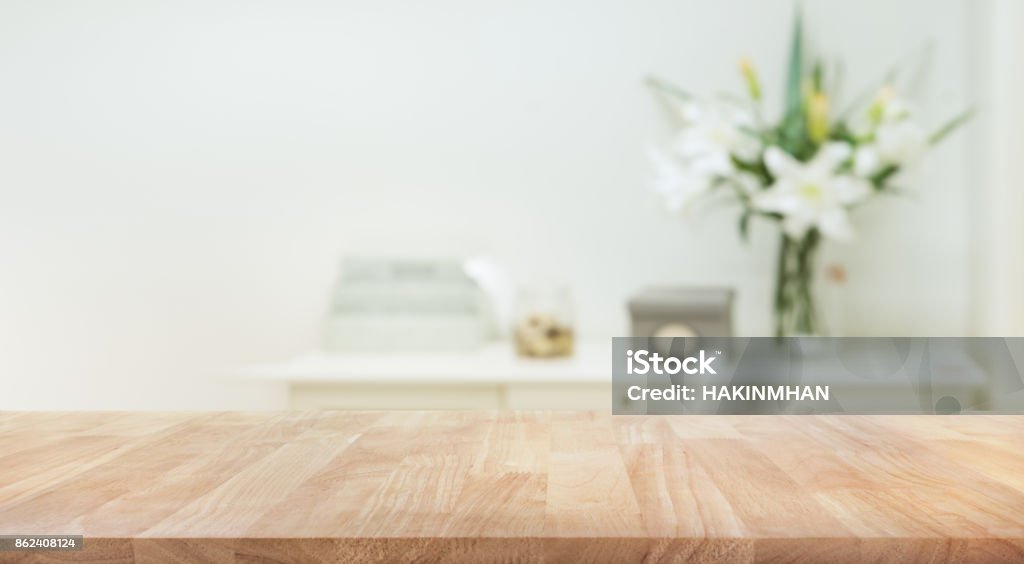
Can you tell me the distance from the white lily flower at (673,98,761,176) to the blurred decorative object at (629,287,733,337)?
1.13ft

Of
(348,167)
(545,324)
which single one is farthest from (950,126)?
(348,167)

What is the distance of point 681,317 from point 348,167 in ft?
3.38

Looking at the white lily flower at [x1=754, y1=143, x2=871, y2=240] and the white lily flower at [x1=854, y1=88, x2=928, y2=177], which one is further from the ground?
the white lily flower at [x1=854, y1=88, x2=928, y2=177]

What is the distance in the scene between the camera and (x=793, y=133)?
220 cm

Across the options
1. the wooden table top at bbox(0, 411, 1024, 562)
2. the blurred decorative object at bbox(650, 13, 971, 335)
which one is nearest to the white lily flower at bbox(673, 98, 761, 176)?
the blurred decorative object at bbox(650, 13, 971, 335)

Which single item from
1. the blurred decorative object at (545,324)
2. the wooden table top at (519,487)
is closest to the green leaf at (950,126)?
the blurred decorative object at (545,324)

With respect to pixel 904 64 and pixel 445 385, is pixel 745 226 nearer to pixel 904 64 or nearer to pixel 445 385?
pixel 904 64

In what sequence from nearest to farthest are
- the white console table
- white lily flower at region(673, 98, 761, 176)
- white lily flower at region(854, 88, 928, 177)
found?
the white console table → white lily flower at region(854, 88, 928, 177) → white lily flower at region(673, 98, 761, 176)

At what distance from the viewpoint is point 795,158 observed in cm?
214

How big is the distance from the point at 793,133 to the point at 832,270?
423 mm

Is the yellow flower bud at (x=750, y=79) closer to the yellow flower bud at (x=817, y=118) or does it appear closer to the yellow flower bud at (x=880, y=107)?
the yellow flower bud at (x=817, y=118)

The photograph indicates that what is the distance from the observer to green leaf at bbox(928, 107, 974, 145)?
2145 mm

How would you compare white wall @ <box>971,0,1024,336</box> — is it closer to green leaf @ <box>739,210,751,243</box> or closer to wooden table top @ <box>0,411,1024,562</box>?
green leaf @ <box>739,210,751,243</box>

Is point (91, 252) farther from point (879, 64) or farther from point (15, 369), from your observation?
point (879, 64)
